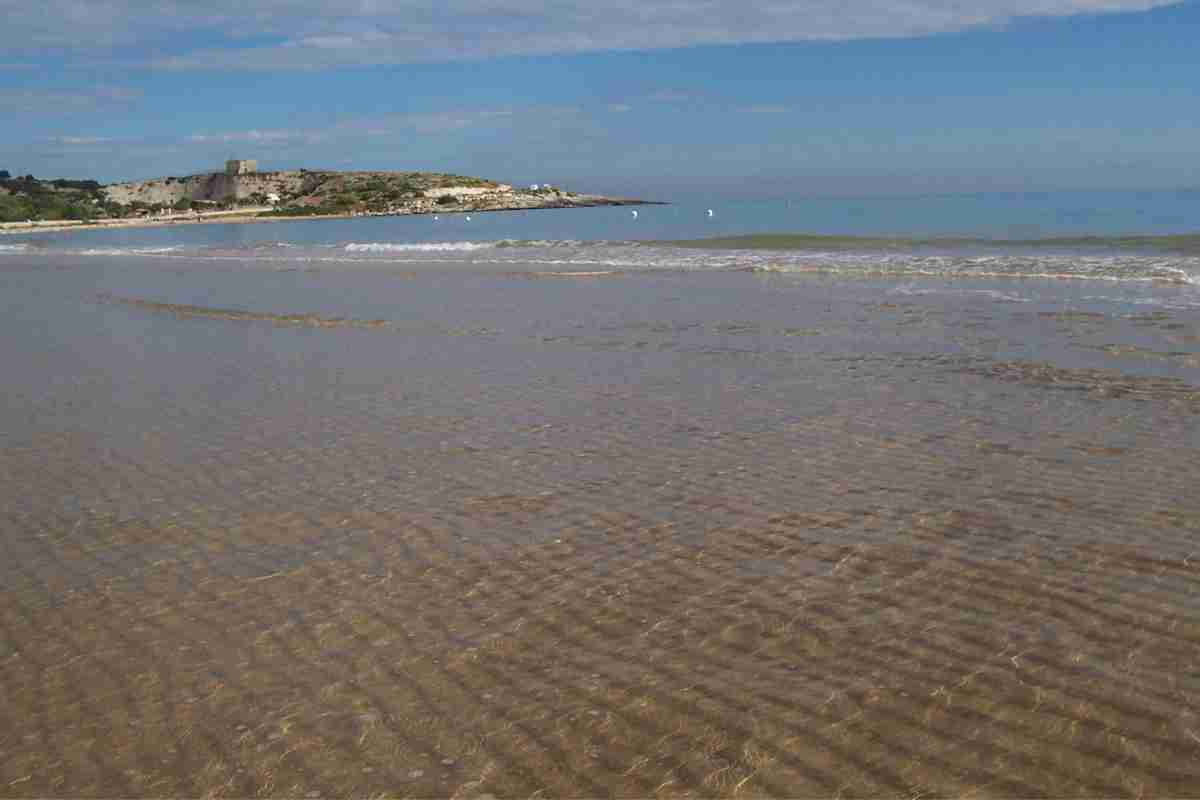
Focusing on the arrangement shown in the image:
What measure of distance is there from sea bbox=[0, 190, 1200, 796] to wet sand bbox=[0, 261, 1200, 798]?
2 centimetres

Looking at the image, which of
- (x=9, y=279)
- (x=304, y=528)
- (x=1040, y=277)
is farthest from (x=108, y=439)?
(x=9, y=279)

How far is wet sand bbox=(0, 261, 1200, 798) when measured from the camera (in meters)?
4.07

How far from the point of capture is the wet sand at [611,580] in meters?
4.07

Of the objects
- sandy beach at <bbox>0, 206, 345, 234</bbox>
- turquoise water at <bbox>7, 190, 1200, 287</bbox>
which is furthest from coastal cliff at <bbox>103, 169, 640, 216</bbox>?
turquoise water at <bbox>7, 190, 1200, 287</bbox>

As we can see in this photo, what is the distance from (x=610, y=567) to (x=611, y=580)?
196 mm

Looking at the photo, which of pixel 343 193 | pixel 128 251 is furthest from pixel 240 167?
pixel 128 251

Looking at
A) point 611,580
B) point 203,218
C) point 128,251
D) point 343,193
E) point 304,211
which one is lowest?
point 611,580

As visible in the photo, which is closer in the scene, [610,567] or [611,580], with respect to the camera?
[611,580]

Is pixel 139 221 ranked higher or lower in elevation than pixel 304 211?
lower

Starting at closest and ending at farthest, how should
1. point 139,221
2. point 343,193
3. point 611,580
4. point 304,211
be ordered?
point 611,580
point 139,221
point 304,211
point 343,193

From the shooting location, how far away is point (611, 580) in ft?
18.8

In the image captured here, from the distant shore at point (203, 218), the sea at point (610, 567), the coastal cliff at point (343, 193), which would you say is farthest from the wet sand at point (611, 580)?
the coastal cliff at point (343, 193)

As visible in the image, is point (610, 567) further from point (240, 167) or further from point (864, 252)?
point (240, 167)

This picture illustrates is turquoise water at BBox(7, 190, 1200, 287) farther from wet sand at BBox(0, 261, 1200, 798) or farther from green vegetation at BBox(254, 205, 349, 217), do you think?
green vegetation at BBox(254, 205, 349, 217)
